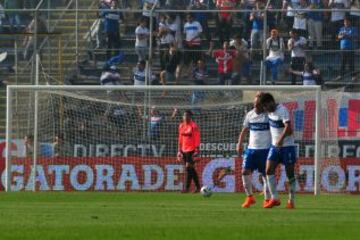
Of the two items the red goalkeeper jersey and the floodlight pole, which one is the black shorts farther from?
the floodlight pole

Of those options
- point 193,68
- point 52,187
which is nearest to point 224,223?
point 52,187

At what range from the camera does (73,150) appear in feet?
115

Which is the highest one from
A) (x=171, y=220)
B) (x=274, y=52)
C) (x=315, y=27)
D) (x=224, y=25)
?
(x=224, y=25)

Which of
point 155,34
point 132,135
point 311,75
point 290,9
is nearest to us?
point 132,135

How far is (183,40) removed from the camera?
38.2 m

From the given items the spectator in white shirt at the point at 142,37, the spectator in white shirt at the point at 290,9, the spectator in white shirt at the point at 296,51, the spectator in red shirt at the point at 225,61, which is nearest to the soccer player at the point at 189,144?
the spectator in red shirt at the point at 225,61

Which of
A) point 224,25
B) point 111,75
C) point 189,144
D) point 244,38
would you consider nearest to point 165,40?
point 224,25

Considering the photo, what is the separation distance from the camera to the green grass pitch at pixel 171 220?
16391mm

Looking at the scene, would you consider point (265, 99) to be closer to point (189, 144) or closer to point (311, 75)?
point (189, 144)

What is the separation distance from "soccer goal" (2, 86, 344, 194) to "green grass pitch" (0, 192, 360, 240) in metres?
8.09

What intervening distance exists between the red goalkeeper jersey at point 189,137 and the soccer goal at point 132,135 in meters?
1.23

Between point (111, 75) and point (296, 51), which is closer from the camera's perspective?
point (296, 51)

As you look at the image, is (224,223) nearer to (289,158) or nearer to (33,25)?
(289,158)

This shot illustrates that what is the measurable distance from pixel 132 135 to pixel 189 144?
201 cm
